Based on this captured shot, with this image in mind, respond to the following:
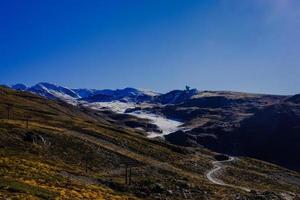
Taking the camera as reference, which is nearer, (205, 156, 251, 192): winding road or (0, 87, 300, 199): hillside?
(0, 87, 300, 199): hillside

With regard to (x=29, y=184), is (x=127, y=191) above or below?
below

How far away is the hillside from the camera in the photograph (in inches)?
2295

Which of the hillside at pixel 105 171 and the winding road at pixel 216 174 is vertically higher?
the hillside at pixel 105 171

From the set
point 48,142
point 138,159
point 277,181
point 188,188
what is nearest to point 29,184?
point 188,188

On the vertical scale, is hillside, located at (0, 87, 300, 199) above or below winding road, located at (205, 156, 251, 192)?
above

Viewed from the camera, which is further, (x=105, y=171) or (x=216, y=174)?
(x=216, y=174)

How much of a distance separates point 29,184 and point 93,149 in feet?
211

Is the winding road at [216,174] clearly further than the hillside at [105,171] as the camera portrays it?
Yes

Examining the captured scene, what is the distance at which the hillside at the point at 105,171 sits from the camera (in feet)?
191

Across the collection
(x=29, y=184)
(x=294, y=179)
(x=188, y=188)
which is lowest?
(x=294, y=179)

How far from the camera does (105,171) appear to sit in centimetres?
9756

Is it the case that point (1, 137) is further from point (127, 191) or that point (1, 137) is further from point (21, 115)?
point (21, 115)

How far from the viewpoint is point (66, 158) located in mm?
100438

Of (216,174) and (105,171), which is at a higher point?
(105,171)
